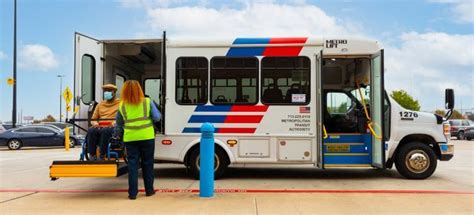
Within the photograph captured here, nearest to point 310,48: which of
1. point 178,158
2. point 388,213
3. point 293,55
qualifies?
point 293,55

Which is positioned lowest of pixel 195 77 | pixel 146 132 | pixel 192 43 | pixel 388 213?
pixel 388 213

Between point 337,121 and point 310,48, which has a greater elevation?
point 310,48

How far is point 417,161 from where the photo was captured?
917 cm

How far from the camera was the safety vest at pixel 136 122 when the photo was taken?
720 centimetres

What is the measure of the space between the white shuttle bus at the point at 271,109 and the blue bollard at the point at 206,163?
181 cm

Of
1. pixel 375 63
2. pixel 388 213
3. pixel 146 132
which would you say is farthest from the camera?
pixel 375 63

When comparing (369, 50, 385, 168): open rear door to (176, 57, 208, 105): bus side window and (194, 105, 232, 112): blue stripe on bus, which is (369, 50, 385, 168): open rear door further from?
(176, 57, 208, 105): bus side window

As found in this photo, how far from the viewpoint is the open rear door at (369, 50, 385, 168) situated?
28.8 feet

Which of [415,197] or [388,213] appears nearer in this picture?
[388,213]

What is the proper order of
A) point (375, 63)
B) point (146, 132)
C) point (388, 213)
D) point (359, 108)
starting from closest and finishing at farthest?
point (388, 213)
point (146, 132)
point (375, 63)
point (359, 108)

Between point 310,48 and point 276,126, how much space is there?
1.56 meters

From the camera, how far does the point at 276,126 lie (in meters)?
8.98

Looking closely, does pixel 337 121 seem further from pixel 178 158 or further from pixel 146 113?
pixel 146 113

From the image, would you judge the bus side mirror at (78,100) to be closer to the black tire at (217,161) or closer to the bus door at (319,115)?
the black tire at (217,161)
